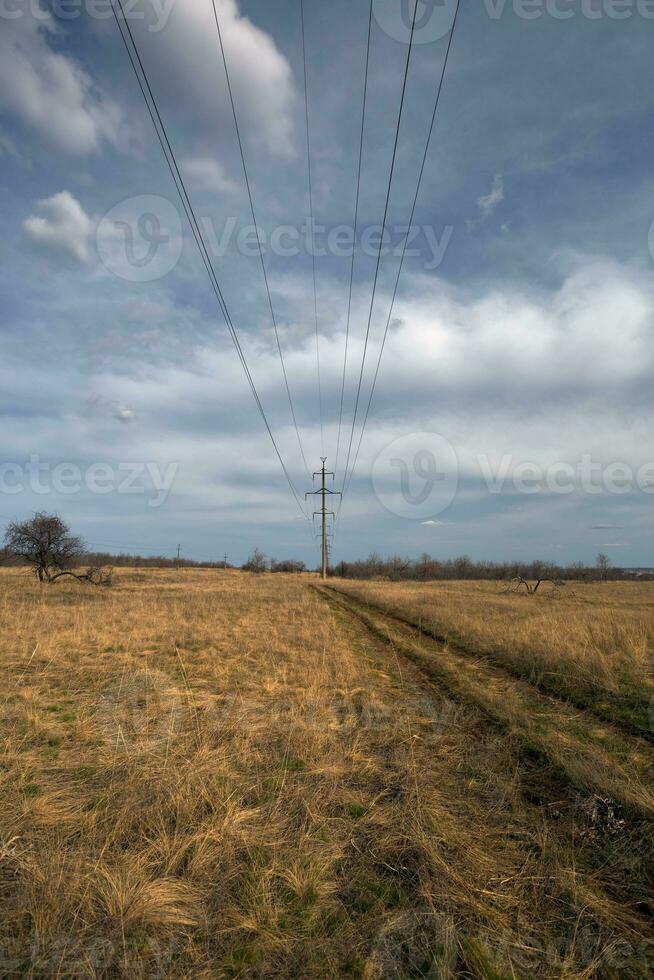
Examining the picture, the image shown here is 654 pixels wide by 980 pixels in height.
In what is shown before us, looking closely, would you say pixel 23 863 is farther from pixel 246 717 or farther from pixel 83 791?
pixel 246 717

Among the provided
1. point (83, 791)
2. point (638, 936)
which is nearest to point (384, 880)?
point (638, 936)

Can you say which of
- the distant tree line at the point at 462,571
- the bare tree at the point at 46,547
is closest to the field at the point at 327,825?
the bare tree at the point at 46,547

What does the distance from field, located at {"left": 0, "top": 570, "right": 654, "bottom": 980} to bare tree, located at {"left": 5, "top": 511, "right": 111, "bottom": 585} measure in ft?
97.3

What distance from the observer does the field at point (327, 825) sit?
2.87 meters

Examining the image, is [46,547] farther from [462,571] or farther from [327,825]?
[462,571]

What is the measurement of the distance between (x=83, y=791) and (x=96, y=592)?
27096mm

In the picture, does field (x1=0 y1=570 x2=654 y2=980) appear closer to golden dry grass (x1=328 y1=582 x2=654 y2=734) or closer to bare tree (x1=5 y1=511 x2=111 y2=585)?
golden dry grass (x1=328 y1=582 x2=654 y2=734)

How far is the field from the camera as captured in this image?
2.87 metres

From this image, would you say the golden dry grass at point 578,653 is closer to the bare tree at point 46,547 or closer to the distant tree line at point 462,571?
the bare tree at point 46,547

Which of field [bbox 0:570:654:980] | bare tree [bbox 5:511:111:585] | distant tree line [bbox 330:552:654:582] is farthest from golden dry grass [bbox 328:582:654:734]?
distant tree line [bbox 330:552:654:582]

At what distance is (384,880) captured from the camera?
11.6 feet

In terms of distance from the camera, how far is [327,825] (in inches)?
166

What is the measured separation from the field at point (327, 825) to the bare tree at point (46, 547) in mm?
29670

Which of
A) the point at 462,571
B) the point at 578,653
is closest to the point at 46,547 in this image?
the point at 578,653
